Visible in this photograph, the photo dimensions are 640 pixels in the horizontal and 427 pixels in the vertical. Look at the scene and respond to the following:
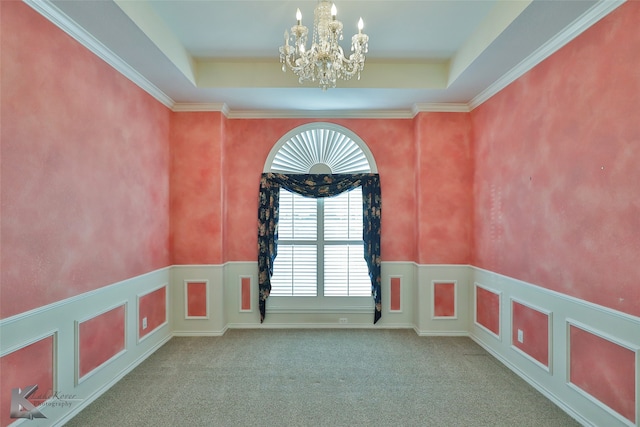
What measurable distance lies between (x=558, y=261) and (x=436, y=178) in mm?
1878

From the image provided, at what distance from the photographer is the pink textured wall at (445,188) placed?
4.29 m

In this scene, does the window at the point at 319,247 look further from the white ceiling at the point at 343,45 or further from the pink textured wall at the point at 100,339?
the pink textured wall at the point at 100,339

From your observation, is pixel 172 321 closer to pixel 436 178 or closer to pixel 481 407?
pixel 481 407

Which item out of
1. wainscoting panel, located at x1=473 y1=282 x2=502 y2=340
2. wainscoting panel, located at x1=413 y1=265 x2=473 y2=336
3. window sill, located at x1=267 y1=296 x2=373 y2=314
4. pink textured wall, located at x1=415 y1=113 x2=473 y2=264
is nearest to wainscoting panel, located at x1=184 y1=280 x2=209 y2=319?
window sill, located at x1=267 y1=296 x2=373 y2=314

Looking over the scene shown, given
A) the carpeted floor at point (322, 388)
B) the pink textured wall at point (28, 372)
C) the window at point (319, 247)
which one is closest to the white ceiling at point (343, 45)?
the window at point (319, 247)

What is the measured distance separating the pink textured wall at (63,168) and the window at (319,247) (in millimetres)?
1768

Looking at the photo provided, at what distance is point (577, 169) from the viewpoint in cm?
247

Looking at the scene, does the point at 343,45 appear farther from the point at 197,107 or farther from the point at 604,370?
the point at 604,370

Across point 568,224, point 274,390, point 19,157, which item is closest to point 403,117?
point 568,224

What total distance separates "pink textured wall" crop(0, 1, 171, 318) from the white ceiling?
0.82 feet

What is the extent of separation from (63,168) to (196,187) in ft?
6.10

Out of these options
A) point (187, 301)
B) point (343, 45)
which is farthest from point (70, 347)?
point (343, 45)

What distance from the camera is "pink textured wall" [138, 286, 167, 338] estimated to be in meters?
3.54

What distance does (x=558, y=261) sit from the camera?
8.78ft
